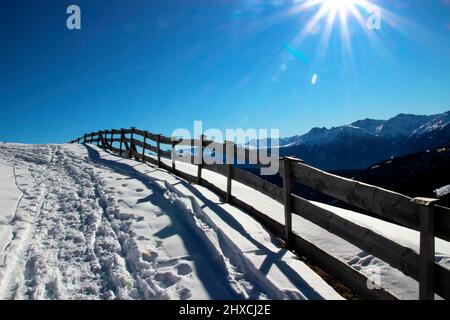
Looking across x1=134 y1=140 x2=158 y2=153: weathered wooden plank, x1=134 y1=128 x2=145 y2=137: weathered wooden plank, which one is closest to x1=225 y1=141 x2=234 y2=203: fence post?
x1=134 y1=140 x2=158 y2=153: weathered wooden plank

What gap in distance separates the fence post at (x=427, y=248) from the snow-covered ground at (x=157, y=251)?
1.06 meters

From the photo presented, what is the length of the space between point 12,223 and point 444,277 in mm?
7339

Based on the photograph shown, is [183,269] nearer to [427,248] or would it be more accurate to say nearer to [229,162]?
[427,248]

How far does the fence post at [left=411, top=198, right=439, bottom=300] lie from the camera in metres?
3.30

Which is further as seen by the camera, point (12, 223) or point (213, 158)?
point (213, 158)

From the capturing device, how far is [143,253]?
529 cm

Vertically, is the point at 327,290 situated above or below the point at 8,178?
below

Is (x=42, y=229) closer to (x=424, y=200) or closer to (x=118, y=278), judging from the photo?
(x=118, y=278)

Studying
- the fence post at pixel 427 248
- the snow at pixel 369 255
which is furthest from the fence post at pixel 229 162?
the fence post at pixel 427 248

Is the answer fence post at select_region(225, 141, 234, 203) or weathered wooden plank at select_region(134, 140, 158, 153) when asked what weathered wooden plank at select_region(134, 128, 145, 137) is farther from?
fence post at select_region(225, 141, 234, 203)

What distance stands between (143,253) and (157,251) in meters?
0.22

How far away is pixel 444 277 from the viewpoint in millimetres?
3258

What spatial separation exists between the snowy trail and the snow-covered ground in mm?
15
